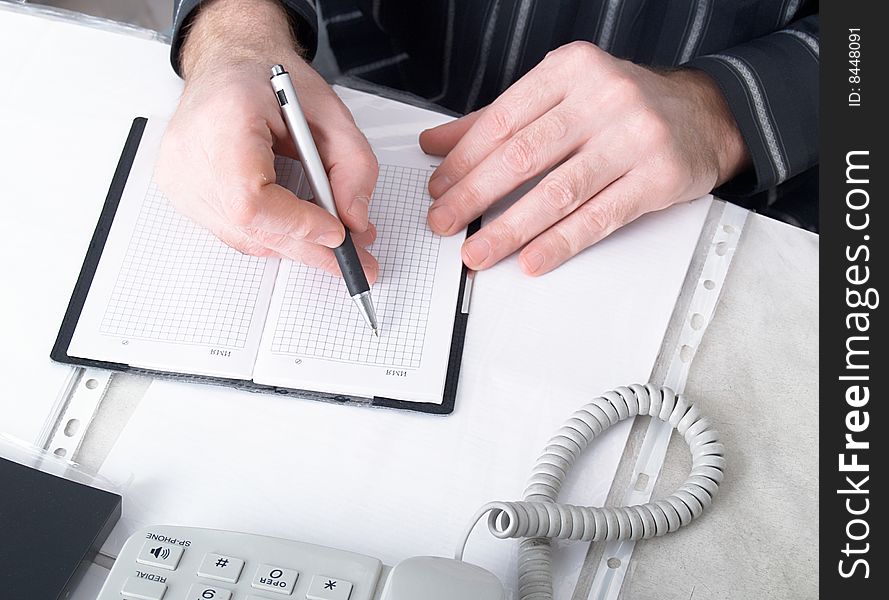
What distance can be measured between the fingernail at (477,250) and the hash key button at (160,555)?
0.36 metres

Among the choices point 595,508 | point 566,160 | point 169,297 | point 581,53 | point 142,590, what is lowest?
point 142,590

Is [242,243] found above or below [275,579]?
above

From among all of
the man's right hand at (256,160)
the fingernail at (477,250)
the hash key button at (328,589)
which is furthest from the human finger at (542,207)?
the hash key button at (328,589)

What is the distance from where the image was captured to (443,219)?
79cm

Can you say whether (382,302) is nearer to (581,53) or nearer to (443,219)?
(443,219)

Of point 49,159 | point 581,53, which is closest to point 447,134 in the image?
point 581,53

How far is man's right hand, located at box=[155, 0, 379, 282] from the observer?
2.32ft

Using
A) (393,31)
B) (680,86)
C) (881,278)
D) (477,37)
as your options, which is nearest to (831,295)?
(881,278)

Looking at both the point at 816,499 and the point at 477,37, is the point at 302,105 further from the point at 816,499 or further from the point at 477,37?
the point at 816,499

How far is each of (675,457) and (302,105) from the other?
0.47 meters

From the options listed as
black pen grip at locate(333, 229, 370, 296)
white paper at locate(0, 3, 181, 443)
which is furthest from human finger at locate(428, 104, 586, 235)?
white paper at locate(0, 3, 181, 443)

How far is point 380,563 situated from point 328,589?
0.04 metres

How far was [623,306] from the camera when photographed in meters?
0.77

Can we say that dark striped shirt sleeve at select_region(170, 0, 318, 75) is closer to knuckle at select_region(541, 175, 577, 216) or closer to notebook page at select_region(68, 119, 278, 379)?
notebook page at select_region(68, 119, 278, 379)
